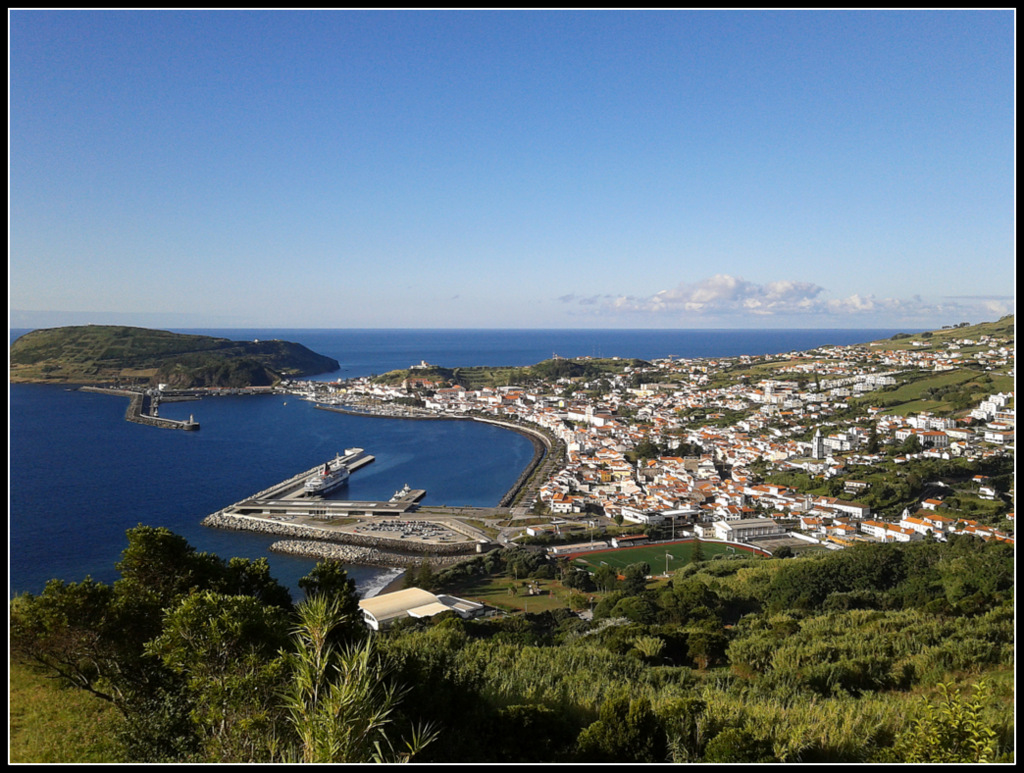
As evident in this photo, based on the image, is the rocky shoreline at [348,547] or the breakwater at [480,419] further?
the breakwater at [480,419]

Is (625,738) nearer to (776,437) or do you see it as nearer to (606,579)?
(606,579)

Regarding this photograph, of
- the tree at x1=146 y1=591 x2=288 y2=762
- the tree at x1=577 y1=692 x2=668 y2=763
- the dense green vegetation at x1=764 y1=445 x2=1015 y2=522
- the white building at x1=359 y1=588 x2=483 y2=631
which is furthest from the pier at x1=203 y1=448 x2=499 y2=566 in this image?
the tree at x1=577 y1=692 x2=668 y2=763

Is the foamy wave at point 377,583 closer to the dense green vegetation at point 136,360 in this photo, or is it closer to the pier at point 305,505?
the pier at point 305,505

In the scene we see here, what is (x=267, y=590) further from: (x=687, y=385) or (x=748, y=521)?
(x=687, y=385)

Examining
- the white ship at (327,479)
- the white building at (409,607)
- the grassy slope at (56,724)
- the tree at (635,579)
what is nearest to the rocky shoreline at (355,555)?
the white building at (409,607)

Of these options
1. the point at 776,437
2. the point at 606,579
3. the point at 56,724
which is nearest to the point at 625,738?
the point at 56,724
